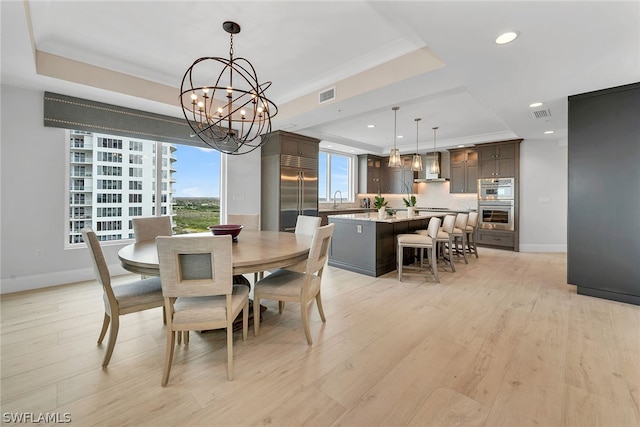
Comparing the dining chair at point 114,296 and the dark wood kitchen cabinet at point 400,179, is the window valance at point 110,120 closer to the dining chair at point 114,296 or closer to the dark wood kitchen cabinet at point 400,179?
the dining chair at point 114,296

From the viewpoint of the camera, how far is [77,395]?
1615 mm

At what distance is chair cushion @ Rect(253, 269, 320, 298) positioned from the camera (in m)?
2.23

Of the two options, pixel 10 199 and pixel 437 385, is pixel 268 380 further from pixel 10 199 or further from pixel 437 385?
pixel 10 199

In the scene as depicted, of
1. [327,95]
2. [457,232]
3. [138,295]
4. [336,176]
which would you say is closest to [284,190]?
[327,95]

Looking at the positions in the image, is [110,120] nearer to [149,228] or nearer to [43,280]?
[149,228]

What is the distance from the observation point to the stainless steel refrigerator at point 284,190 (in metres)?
5.64

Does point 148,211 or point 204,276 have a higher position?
point 148,211

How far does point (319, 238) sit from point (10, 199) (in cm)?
397

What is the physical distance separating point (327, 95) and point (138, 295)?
3.21 metres

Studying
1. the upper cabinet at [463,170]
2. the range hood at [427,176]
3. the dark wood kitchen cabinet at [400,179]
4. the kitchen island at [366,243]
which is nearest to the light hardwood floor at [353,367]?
the kitchen island at [366,243]

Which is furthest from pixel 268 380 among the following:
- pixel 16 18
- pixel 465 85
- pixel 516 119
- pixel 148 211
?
pixel 516 119

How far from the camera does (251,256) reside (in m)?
1.99

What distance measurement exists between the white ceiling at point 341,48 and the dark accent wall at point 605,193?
0.30 meters

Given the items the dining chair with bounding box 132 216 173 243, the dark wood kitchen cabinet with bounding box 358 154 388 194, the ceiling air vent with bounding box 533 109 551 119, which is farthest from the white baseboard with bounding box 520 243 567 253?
the dining chair with bounding box 132 216 173 243
